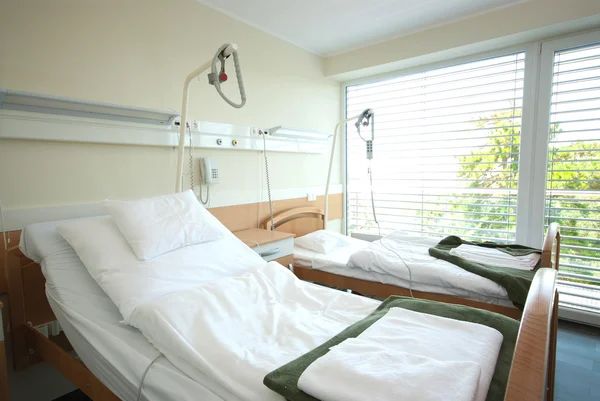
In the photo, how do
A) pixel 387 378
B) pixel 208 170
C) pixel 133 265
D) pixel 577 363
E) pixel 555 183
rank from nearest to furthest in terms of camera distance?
pixel 387 378
pixel 133 265
pixel 577 363
pixel 208 170
pixel 555 183

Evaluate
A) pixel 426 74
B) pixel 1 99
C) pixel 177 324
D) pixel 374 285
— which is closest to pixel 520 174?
pixel 426 74

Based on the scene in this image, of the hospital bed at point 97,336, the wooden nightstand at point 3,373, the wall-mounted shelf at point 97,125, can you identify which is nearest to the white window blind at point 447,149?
the wall-mounted shelf at point 97,125

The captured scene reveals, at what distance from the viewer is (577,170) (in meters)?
2.66

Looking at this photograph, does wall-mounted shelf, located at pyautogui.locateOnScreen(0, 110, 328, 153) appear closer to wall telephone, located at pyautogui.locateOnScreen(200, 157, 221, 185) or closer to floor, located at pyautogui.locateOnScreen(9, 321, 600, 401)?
wall telephone, located at pyautogui.locateOnScreen(200, 157, 221, 185)

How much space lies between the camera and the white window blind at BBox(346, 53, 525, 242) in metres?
3.02

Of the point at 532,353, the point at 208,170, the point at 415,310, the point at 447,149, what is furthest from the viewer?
Answer: the point at 447,149

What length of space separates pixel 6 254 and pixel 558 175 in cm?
384

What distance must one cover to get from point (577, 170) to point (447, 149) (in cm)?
104

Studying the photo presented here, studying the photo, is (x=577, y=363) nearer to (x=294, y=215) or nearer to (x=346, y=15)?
(x=294, y=215)

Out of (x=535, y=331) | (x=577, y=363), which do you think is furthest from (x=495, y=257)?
(x=535, y=331)

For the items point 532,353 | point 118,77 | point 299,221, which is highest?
point 118,77

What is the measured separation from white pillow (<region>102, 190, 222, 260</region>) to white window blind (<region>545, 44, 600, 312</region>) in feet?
9.18

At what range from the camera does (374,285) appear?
239 centimetres

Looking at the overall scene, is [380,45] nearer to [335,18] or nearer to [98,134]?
[335,18]
